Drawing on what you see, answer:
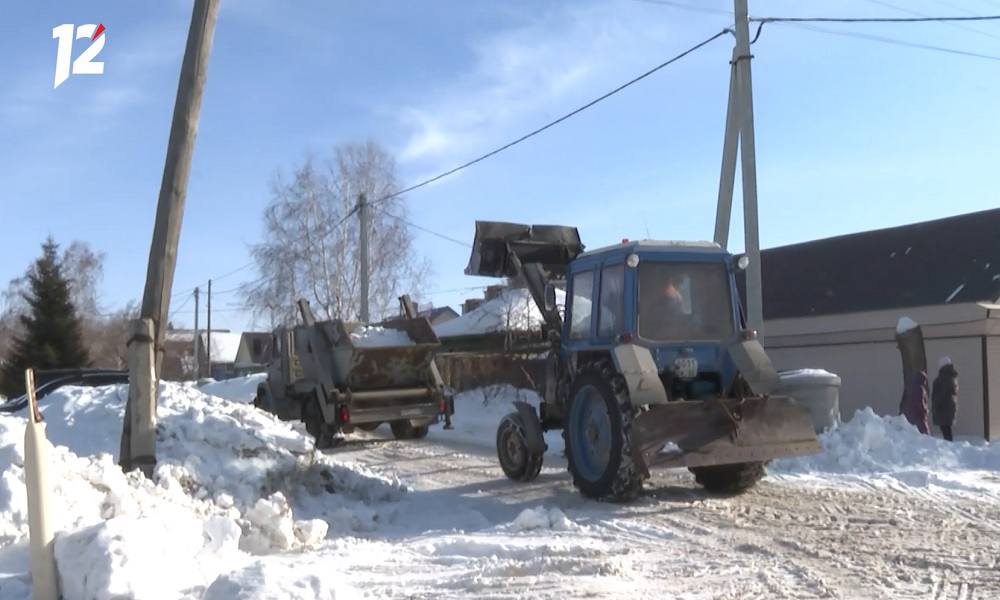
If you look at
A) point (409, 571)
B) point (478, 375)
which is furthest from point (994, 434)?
point (409, 571)

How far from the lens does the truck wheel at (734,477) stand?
34.6 feet

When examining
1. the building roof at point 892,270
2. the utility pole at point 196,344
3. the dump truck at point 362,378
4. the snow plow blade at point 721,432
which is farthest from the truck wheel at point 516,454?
the utility pole at point 196,344

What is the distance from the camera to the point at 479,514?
9570mm

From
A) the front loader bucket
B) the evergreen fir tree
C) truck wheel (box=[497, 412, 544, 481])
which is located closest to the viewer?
truck wheel (box=[497, 412, 544, 481])

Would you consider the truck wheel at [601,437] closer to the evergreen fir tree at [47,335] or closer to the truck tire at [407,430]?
the truck tire at [407,430]

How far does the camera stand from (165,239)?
8.91 meters

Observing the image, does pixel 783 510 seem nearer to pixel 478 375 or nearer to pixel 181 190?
pixel 181 190

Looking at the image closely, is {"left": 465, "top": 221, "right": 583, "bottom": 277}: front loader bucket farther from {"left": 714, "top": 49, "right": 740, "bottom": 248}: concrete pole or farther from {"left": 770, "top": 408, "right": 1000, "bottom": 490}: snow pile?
{"left": 714, "top": 49, "right": 740, "bottom": 248}: concrete pole

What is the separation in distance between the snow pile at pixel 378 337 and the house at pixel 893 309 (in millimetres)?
7696

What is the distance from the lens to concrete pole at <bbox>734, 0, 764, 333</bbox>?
15578mm

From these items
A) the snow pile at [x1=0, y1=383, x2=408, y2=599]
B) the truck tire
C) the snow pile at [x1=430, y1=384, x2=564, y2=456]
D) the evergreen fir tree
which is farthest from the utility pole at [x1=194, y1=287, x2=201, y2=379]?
the snow pile at [x1=0, y1=383, x2=408, y2=599]

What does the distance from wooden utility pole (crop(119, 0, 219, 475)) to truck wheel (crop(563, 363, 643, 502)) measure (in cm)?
435

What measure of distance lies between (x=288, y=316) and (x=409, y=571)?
36199 mm

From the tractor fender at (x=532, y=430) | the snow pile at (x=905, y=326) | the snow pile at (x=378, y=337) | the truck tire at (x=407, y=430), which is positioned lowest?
the truck tire at (x=407, y=430)
